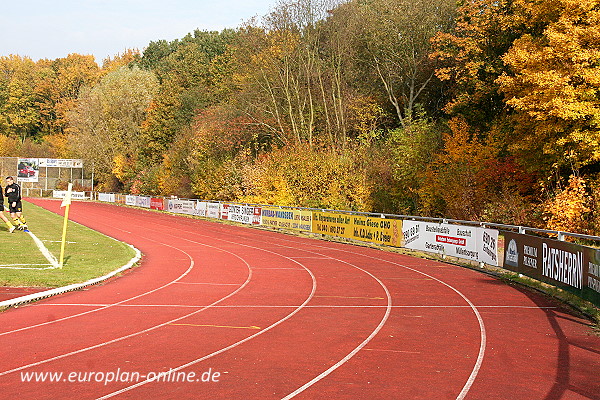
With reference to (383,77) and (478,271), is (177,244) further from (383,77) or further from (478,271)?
(383,77)

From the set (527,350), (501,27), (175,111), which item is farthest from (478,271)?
(175,111)

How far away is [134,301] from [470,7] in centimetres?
3056

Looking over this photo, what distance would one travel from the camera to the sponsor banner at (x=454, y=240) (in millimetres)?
18750

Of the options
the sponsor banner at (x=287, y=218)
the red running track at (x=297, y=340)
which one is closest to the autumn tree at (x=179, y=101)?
the sponsor banner at (x=287, y=218)

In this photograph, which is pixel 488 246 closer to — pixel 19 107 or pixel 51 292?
pixel 51 292

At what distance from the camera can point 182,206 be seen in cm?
5228

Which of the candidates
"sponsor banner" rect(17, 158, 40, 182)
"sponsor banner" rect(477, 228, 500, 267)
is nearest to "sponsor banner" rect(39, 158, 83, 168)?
"sponsor banner" rect(17, 158, 40, 182)

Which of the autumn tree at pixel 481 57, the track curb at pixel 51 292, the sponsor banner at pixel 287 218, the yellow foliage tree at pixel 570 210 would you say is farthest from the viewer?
the autumn tree at pixel 481 57

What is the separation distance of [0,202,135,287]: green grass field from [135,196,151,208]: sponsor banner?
116 feet

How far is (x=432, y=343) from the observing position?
949 centimetres

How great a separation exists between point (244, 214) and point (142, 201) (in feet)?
89.8

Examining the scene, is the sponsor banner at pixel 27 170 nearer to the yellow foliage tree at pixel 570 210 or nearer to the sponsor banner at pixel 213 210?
the sponsor banner at pixel 213 210

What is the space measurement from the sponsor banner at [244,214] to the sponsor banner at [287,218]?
91cm

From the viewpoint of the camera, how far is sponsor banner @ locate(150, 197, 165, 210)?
5791 cm
